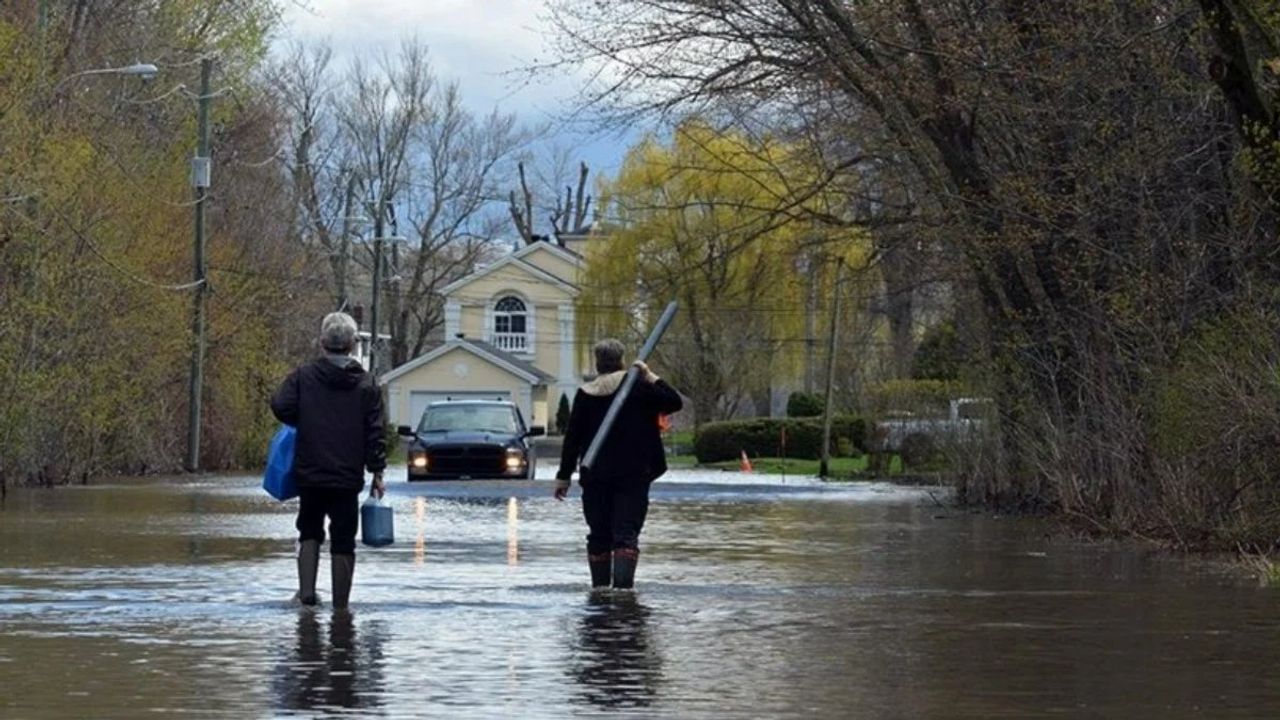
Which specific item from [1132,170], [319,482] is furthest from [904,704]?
[1132,170]

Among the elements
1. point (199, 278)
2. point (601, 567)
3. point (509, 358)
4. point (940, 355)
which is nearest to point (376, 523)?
point (601, 567)

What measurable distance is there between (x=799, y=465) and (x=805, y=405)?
17.6 meters

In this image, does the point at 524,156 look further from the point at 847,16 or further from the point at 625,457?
the point at 625,457

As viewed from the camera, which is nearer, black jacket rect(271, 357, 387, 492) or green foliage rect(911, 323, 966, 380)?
black jacket rect(271, 357, 387, 492)

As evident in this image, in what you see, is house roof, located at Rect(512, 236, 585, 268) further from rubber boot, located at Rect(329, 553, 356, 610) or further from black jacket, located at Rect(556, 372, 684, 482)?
rubber boot, located at Rect(329, 553, 356, 610)

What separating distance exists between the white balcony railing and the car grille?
2860 inches

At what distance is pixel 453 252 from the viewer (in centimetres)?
11431

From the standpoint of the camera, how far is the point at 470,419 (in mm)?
44156

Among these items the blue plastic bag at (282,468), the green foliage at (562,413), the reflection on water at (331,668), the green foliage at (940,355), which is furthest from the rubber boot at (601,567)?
the green foliage at (562,413)

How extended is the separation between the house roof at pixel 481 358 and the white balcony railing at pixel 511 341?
6.14 meters

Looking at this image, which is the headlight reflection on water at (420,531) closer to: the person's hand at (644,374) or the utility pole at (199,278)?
the person's hand at (644,374)

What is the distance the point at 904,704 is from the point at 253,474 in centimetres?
4526

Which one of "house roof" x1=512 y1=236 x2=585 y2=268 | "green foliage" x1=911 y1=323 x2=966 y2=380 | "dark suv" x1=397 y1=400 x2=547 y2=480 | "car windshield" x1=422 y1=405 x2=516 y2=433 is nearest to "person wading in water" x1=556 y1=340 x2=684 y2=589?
"green foliage" x1=911 y1=323 x2=966 y2=380

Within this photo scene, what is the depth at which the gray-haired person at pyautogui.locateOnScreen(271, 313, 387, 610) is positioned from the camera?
15703 millimetres
